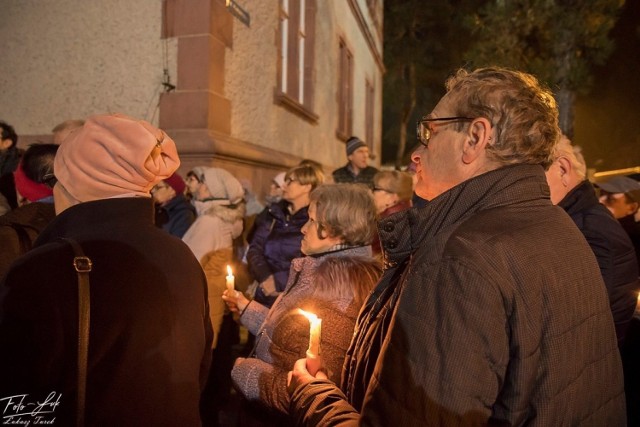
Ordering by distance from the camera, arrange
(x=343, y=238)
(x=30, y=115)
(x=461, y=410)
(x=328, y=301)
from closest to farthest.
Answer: (x=461, y=410) → (x=328, y=301) → (x=343, y=238) → (x=30, y=115)

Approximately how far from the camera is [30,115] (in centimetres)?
639

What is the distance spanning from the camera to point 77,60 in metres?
6.17

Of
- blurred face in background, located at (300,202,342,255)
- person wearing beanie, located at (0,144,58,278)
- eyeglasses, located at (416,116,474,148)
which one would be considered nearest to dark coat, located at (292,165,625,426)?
eyeglasses, located at (416,116,474,148)

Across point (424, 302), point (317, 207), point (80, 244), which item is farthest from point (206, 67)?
point (424, 302)

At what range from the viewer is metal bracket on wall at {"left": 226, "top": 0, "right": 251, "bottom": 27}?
6248mm

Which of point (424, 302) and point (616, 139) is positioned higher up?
point (616, 139)

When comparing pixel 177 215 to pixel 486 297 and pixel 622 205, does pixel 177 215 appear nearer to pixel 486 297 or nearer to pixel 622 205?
pixel 486 297

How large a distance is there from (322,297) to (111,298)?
3.37 feet

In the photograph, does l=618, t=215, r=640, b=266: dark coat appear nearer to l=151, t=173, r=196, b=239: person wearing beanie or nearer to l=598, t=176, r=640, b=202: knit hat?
l=598, t=176, r=640, b=202: knit hat

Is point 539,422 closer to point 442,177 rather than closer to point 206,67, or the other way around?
point 442,177

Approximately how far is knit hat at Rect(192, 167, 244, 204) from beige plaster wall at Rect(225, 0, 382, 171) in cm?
204

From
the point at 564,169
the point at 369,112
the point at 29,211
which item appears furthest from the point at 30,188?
the point at 369,112

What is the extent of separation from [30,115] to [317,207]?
5217 mm

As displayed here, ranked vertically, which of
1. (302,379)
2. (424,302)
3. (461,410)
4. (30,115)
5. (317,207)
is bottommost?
(302,379)
